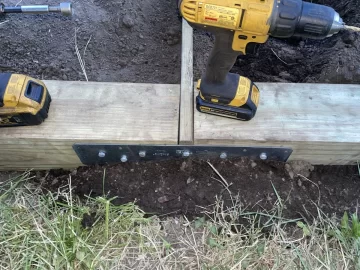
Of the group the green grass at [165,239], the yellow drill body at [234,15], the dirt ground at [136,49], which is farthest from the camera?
the dirt ground at [136,49]

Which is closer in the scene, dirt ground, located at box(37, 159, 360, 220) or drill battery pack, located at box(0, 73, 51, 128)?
drill battery pack, located at box(0, 73, 51, 128)

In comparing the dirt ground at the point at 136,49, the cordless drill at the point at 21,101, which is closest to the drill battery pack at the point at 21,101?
the cordless drill at the point at 21,101

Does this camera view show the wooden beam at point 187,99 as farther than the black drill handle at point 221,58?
Yes

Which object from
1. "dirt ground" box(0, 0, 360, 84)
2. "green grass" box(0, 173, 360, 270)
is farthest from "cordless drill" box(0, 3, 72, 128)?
"dirt ground" box(0, 0, 360, 84)

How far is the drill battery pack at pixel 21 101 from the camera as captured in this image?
170 cm

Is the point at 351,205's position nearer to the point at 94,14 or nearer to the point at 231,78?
the point at 231,78

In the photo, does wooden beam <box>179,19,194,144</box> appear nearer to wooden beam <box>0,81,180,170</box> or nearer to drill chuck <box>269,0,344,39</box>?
wooden beam <box>0,81,180,170</box>

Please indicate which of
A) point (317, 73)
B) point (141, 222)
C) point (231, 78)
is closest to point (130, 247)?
point (141, 222)

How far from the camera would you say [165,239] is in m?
1.86

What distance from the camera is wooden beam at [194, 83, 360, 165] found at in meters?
1.84

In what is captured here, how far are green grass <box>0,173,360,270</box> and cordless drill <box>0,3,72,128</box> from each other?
15.4 inches

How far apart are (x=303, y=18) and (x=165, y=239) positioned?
3.65 feet

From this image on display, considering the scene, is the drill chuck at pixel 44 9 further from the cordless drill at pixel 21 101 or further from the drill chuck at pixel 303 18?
the drill chuck at pixel 303 18

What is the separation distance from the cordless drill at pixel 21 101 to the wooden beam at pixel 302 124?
2.31 feet
